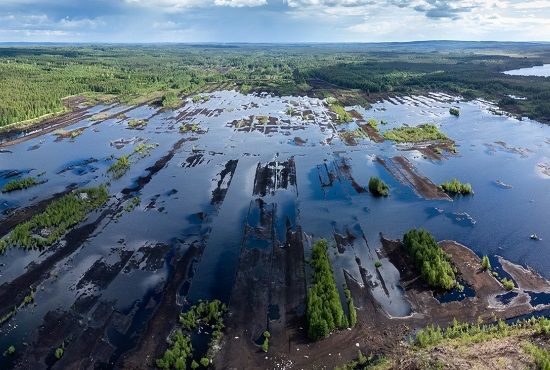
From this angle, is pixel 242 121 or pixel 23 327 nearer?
pixel 23 327

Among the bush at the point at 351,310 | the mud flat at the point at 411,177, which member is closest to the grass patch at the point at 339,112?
the mud flat at the point at 411,177

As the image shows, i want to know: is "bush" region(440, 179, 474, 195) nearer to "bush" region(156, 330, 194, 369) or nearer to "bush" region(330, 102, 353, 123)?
"bush" region(156, 330, 194, 369)

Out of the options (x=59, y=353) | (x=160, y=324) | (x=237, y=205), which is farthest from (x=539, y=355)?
(x=237, y=205)

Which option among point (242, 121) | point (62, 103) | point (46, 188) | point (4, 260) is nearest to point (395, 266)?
point (4, 260)

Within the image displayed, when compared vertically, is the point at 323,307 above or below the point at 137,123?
below

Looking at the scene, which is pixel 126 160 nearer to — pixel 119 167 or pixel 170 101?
pixel 119 167

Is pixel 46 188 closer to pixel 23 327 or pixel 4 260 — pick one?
pixel 4 260
